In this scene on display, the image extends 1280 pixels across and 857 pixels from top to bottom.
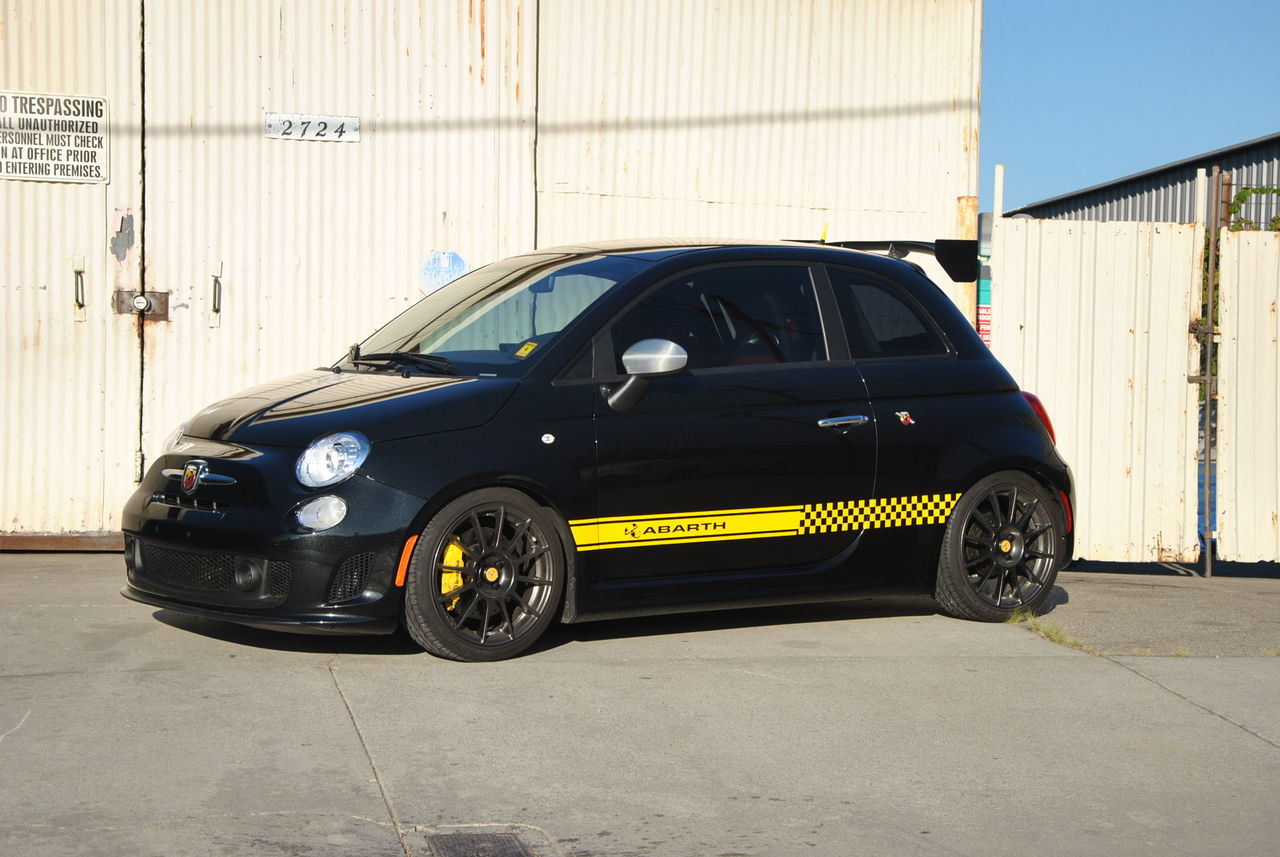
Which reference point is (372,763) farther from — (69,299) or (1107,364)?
(1107,364)

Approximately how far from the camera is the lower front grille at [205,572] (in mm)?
5660

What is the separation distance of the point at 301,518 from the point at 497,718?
3.57ft

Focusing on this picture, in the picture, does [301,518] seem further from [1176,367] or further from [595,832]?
[1176,367]

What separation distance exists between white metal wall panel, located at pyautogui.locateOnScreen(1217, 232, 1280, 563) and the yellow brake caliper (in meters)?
5.29

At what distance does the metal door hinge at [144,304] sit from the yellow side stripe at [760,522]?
12.9 ft

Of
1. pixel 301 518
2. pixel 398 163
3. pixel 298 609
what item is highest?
pixel 398 163

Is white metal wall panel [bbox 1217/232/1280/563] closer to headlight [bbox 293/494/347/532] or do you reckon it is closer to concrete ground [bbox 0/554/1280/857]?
concrete ground [bbox 0/554/1280/857]

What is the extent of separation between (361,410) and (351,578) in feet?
2.14

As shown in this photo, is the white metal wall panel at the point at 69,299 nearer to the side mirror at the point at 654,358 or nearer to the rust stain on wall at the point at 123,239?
the rust stain on wall at the point at 123,239

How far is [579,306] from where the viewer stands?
6.44 metres

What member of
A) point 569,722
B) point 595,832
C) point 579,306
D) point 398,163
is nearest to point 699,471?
point 579,306

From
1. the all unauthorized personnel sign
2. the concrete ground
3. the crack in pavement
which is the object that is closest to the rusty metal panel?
the all unauthorized personnel sign

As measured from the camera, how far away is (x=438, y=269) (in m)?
9.23

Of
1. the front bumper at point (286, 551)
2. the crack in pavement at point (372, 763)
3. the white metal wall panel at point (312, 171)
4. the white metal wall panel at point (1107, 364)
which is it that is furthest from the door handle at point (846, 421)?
the white metal wall panel at point (312, 171)
